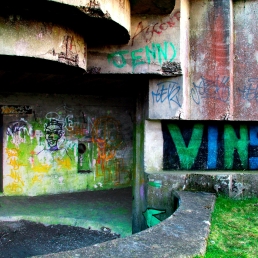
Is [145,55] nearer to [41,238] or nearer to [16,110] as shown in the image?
[41,238]

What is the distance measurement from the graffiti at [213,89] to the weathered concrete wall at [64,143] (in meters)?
4.36

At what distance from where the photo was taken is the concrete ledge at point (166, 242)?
3025 millimetres

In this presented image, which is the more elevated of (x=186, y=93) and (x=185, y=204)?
(x=186, y=93)

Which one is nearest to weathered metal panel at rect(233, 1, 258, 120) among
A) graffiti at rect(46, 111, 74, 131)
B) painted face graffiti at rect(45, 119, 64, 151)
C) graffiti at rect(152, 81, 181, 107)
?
graffiti at rect(152, 81, 181, 107)

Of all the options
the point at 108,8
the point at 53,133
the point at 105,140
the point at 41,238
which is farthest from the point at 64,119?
the point at 108,8

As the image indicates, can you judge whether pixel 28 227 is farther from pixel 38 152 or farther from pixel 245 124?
pixel 245 124

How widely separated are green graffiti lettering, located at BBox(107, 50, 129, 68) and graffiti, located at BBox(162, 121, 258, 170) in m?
1.45

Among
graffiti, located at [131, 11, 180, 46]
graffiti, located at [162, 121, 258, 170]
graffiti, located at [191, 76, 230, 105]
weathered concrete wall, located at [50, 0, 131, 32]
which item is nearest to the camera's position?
weathered concrete wall, located at [50, 0, 131, 32]

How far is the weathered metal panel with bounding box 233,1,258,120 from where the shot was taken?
6.07 m

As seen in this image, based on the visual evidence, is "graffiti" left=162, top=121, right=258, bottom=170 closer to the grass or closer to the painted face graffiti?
the grass

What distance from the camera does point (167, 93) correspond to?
19.2ft

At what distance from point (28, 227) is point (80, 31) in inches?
163

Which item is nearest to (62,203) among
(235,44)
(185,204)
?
(185,204)

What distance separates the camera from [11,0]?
3.91 meters
